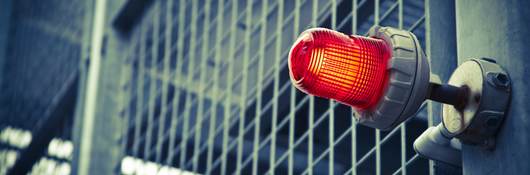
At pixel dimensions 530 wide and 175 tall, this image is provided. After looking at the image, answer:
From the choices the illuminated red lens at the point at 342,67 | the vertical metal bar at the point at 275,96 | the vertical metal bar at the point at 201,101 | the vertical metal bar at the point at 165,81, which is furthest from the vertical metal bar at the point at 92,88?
the illuminated red lens at the point at 342,67

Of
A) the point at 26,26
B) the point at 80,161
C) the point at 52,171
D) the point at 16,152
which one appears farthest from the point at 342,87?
the point at 26,26

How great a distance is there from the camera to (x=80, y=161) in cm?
545

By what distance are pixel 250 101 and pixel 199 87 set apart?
0.94 m

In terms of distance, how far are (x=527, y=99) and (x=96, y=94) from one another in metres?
4.53

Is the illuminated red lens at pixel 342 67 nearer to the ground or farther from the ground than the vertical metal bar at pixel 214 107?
farther from the ground

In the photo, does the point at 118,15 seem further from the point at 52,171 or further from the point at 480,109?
the point at 480,109

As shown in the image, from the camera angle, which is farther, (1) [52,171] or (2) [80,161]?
(1) [52,171]

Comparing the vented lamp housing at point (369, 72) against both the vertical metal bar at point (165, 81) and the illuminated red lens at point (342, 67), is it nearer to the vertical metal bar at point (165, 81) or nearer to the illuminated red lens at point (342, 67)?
the illuminated red lens at point (342, 67)

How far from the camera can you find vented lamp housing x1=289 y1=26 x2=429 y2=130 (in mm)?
1487

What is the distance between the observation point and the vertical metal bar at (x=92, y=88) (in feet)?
17.8

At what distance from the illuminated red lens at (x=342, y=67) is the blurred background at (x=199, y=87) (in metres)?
0.30

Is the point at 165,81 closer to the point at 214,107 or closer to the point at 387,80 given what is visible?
the point at 214,107

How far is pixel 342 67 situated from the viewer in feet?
4.93

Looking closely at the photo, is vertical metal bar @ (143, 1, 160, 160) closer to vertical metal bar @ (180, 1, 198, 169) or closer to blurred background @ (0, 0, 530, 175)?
blurred background @ (0, 0, 530, 175)
